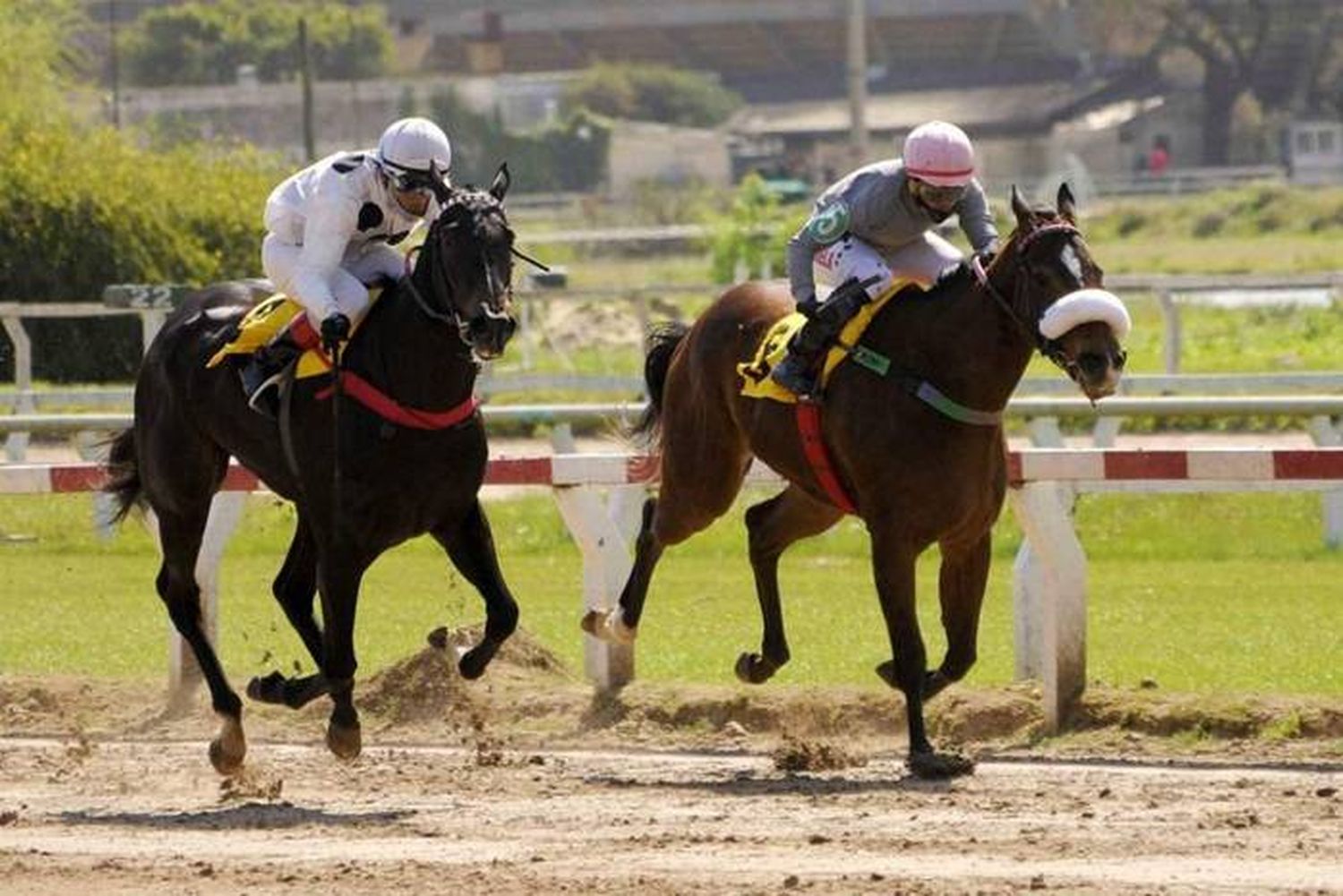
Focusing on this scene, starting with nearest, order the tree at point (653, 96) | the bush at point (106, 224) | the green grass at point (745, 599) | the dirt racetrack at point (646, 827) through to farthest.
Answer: the dirt racetrack at point (646, 827) < the green grass at point (745, 599) < the bush at point (106, 224) < the tree at point (653, 96)

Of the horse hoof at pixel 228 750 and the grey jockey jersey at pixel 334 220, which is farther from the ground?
the grey jockey jersey at pixel 334 220

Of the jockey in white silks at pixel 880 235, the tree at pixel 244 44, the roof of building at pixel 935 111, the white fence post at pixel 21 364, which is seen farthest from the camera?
the tree at pixel 244 44

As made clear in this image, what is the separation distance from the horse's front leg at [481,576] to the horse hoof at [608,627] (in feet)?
2.38

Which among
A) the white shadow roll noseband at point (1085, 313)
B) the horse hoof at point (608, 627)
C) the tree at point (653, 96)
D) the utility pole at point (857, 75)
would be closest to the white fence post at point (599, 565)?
the horse hoof at point (608, 627)

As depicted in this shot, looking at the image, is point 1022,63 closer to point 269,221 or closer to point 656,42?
point 656,42

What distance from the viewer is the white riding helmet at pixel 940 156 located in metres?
10.4

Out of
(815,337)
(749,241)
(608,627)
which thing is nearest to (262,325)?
(608,627)

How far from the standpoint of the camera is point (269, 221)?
10.9 meters

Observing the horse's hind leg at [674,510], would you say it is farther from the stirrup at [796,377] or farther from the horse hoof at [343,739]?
the horse hoof at [343,739]

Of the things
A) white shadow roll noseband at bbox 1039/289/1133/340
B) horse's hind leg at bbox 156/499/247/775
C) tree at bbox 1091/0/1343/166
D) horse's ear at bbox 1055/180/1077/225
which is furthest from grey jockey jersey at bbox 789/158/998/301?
tree at bbox 1091/0/1343/166

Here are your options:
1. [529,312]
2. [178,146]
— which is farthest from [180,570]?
[178,146]

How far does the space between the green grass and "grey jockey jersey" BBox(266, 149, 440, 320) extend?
2.39 meters

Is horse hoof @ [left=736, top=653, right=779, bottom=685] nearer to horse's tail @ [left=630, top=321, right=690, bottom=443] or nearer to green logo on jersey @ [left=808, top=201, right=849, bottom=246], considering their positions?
horse's tail @ [left=630, top=321, right=690, bottom=443]

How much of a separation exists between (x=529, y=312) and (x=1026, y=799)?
24.1m
